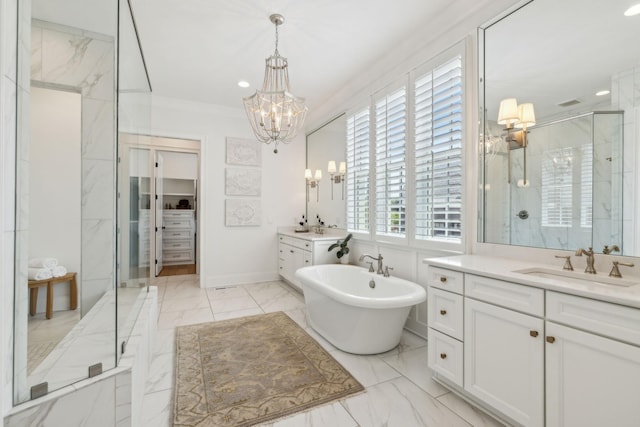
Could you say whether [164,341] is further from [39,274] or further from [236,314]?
[39,274]

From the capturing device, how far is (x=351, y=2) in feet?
7.41

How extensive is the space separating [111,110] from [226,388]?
1.84m

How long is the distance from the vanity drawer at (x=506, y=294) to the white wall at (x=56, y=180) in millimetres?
2051

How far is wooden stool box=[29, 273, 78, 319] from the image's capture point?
1.09 metres

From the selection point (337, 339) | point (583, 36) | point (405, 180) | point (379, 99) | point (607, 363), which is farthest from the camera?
point (379, 99)

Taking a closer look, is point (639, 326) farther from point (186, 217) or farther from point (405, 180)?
point (186, 217)

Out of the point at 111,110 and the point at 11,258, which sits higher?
the point at 111,110

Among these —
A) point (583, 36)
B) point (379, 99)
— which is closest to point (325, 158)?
point (379, 99)

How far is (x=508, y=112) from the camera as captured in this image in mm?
2031

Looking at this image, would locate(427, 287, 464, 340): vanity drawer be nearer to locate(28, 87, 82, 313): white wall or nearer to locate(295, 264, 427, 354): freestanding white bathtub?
locate(295, 264, 427, 354): freestanding white bathtub

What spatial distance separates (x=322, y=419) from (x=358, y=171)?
8.80 feet

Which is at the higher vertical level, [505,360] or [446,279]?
[446,279]

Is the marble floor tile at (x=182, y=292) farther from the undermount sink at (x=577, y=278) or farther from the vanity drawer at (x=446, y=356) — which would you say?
the undermount sink at (x=577, y=278)

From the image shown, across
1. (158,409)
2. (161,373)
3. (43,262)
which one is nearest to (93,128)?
(43,262)
